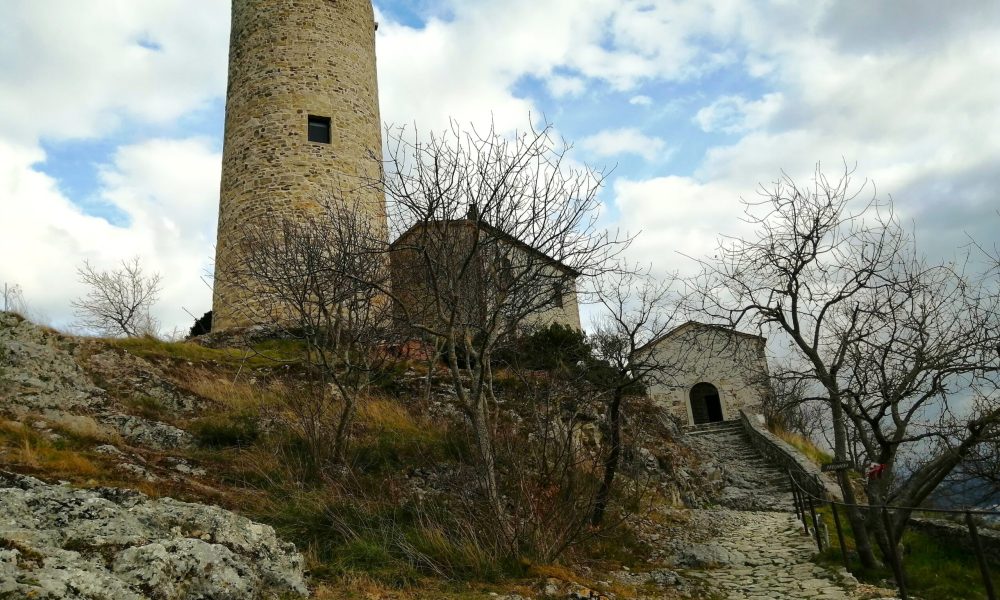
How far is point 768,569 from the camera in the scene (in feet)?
26.6

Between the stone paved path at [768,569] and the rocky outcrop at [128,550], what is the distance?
494cm

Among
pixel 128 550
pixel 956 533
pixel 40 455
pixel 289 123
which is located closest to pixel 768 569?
pixel 956 533

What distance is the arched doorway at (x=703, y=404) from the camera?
28812mm

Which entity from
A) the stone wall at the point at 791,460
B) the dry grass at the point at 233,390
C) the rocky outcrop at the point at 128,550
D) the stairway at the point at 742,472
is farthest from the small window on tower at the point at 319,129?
the stone wall at the point at 791,460

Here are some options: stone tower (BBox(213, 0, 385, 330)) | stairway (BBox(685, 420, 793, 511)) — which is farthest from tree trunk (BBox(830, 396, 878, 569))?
stone tower (BBox(213, 0, 385, 330))

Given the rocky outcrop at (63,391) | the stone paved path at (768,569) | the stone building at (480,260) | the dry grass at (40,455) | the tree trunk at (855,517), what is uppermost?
the stone building at (480,260)

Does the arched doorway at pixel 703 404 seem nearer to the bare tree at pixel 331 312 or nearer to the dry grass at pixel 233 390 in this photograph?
the bare tree at pixel 331 312

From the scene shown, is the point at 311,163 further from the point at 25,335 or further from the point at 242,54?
the point at 25,335

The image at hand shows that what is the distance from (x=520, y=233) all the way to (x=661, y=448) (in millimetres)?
8412

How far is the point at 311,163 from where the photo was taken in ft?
48.8

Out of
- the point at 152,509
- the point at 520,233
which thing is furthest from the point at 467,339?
the point at 152,509

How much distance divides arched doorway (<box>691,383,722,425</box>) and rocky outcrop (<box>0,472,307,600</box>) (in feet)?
87.3

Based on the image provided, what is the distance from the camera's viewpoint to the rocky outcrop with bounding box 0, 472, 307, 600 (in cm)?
318

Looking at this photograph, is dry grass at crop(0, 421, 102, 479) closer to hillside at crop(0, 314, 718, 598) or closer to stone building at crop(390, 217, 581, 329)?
hillside at crop(0, 314, 718, 598)
